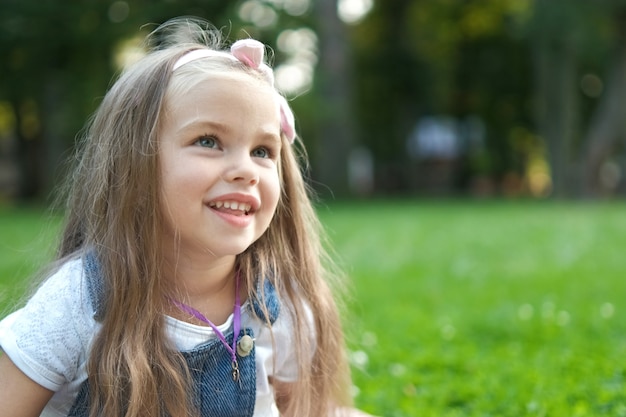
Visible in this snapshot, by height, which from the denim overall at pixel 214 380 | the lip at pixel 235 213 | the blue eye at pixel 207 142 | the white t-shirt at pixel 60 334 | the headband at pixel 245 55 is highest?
the headband at pixel 245 55

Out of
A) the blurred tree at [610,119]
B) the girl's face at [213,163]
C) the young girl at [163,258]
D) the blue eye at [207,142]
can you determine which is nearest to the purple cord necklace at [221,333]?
the young girl at [163,258]

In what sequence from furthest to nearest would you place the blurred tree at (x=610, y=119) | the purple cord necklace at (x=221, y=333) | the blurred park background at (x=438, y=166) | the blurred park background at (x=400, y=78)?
the blurred tree at (x=610, y=119), the blurred park background at (x=400, y=78), the blurred park background at (x=438, y=166), the purple cord necklace at (x=221, y=333)

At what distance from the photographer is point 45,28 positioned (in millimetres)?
19766

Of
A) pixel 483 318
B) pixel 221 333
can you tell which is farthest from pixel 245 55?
pixel 483 318

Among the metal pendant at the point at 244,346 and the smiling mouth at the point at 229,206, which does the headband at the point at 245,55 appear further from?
the metal pendant at the point at 244,346

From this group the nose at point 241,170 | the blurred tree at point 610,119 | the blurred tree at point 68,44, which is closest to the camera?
the nose at point 241,170

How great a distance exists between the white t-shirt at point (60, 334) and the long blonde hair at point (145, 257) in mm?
44

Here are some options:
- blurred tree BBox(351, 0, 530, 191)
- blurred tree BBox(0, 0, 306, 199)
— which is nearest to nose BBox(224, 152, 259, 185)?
blurred tree BBox(0, 0, 306, 199)

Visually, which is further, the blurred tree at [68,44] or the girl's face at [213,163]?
the blurred tree at [68,44]

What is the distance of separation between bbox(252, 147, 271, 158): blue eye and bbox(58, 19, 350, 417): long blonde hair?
183mm

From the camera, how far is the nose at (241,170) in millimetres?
1934

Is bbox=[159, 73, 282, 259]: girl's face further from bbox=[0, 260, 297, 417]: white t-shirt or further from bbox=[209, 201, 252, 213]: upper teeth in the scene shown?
bbox=[0, 260, 297, 417]: white t-shirt

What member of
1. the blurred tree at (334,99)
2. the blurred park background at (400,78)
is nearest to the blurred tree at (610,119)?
the blurred park background at (400,78)

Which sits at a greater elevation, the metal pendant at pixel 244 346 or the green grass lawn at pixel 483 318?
the metal pendant at pixel 244 346
